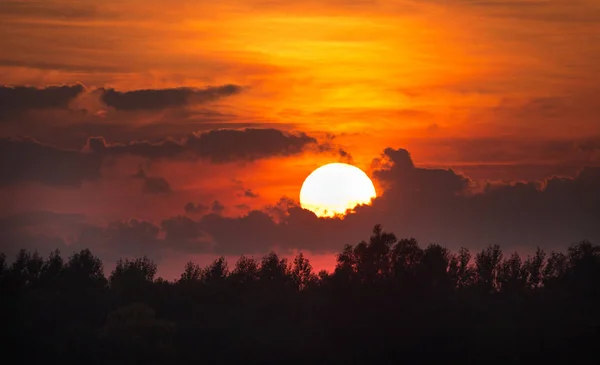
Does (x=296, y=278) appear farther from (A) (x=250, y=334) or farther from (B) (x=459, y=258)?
→ (A) (x=250, y=334)

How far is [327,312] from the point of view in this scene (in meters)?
121

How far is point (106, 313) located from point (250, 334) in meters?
20.2

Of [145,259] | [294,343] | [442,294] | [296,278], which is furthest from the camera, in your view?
[145,259]

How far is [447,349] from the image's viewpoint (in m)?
110

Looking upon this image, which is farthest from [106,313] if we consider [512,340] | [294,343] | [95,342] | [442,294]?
[512,340]

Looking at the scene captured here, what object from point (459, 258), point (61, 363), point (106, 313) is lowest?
point (61, 363)

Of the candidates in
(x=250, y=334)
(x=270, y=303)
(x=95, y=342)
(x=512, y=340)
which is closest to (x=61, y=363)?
(x=95, y=342)

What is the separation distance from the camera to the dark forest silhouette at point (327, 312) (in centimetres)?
11006

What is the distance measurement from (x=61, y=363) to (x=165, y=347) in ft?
33.9

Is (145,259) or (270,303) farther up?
(145,259)

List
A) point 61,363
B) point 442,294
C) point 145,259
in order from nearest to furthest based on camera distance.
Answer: point 61,363
point 442,294
point 145,259

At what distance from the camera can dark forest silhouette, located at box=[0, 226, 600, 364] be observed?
361 feet

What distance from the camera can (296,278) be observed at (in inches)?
5778

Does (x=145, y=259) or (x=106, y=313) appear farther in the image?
(x=145, y=259)
